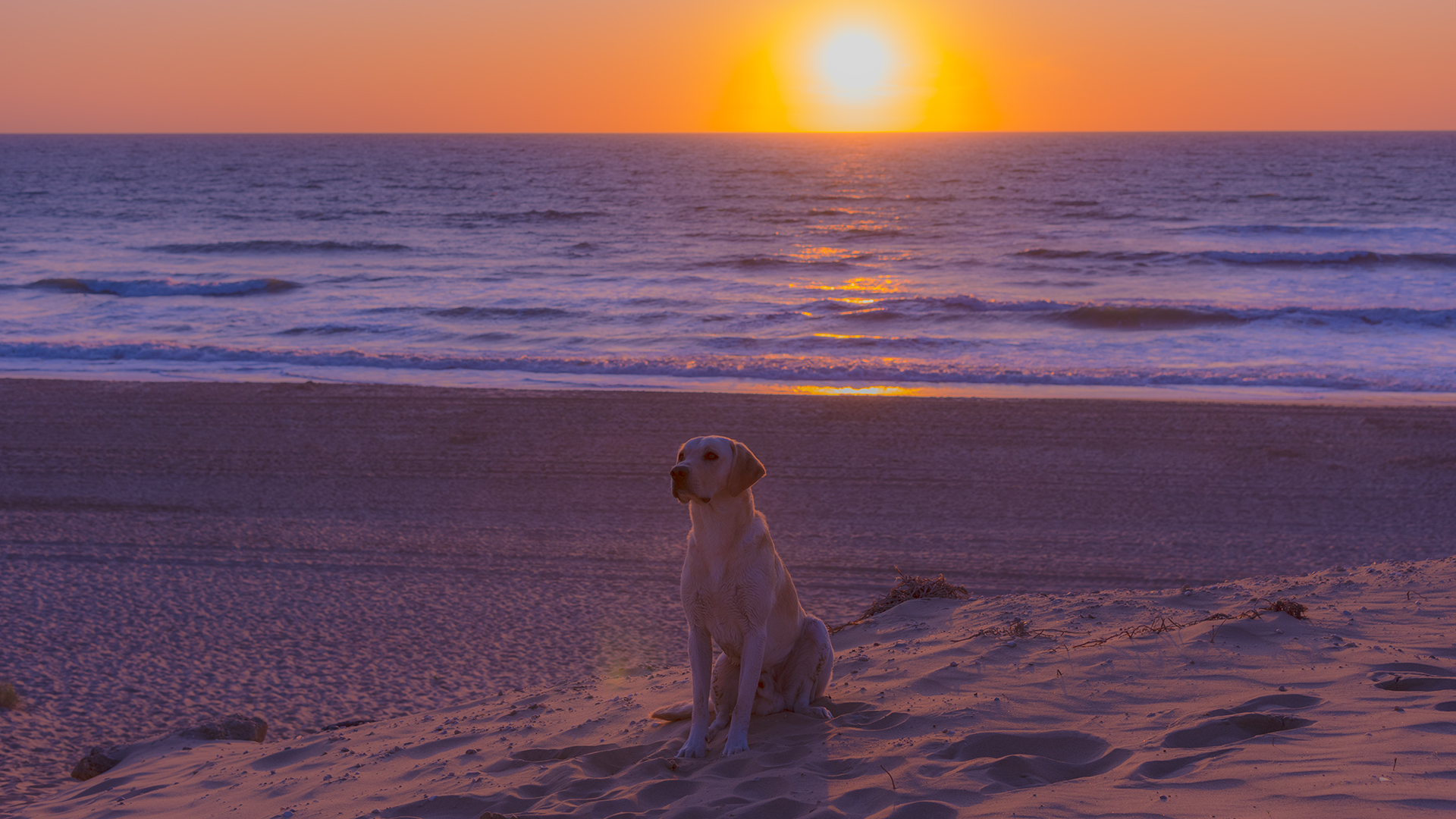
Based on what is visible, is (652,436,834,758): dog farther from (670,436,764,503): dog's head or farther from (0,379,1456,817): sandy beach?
(0,379,1456,817): sandy beach

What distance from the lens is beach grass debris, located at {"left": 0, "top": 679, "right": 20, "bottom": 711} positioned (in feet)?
18.5

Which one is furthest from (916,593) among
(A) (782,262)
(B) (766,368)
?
(A) (782,262)

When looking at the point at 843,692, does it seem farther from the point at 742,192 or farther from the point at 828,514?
the point at 742,192

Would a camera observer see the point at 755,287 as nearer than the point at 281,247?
Yes

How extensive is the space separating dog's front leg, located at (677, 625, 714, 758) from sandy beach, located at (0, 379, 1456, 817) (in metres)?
0.14

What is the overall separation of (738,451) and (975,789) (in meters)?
1.52

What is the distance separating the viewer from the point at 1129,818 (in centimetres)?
308

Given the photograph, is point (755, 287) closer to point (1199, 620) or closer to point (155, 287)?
point (155, 287)

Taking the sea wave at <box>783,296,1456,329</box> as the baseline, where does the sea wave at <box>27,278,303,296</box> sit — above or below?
above

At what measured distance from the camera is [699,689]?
13.5ft

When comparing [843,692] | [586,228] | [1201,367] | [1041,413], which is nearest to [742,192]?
[586,228]

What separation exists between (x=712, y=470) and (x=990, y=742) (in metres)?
1.59

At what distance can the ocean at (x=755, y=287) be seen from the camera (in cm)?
1762

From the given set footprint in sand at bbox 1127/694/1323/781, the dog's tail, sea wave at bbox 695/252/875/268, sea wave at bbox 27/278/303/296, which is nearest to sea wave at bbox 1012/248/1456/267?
sea wave at bbox 695/252/875/268
